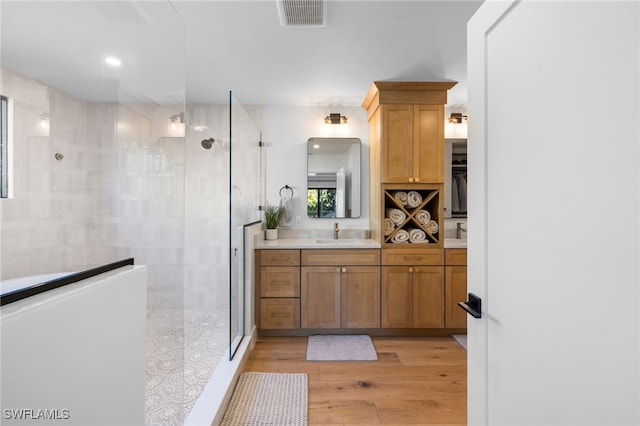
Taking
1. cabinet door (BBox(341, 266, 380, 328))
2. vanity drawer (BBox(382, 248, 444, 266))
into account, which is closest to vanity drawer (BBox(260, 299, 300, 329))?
cabinet door (BBox(341, 266, 380, 328))

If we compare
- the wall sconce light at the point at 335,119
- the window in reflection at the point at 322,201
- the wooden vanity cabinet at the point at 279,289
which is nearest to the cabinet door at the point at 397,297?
the wooden vanity cabinet at the point at 279,289

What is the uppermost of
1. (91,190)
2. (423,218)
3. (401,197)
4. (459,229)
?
(401,197)

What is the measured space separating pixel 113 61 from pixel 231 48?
1585mm

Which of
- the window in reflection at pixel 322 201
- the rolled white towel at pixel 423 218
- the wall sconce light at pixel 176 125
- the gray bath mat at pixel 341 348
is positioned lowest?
the gray bath mat at pixel 341 348

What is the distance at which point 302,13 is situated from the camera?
6.06 ft

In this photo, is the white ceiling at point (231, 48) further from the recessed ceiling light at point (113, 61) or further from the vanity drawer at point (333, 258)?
the vanity drawer at point (333, 258)

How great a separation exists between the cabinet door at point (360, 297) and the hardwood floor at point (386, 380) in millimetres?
222

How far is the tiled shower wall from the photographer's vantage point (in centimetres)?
66

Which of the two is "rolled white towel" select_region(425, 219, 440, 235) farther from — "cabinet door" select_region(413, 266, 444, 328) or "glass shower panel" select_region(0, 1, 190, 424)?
"glass shower panel" select_region(0, 1, 190, 424)

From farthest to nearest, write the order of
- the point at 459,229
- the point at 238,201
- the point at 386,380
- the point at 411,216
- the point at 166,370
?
the point at 459,229
the point at 411,216
the point at 238,201
the point at 386,380
the point at 166,370

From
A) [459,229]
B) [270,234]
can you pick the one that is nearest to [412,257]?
[459,229]

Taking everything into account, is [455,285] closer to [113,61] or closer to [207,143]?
[207,143]

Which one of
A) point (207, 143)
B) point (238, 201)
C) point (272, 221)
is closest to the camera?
point (238, 201)

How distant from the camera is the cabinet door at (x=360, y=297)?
10.0 feet
